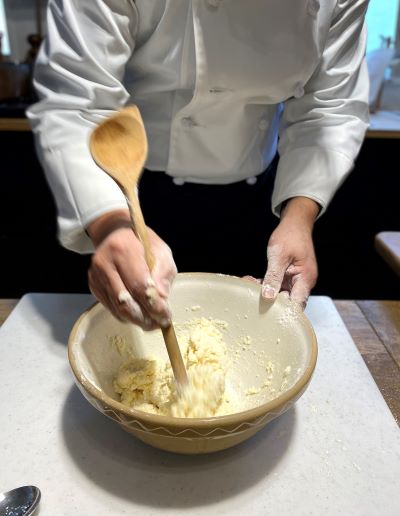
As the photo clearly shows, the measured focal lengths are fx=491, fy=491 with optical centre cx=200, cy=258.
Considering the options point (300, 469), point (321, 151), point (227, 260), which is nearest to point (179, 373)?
point (300, 469)

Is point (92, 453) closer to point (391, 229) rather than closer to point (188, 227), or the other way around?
point (188, 227)

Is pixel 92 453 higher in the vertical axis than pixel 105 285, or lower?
lower

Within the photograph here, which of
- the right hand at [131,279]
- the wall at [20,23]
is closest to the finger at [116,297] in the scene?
the right hand at [131,279]

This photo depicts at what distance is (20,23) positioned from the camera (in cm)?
211

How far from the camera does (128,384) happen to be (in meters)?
0.65

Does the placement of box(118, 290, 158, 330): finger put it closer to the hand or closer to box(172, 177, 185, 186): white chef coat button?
the hand

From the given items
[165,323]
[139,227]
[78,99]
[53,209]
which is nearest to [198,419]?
[165,323]

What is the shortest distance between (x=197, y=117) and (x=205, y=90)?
77 millimetres

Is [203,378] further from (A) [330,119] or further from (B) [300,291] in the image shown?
(A) [330,119]

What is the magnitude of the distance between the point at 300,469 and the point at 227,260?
26.3 inches

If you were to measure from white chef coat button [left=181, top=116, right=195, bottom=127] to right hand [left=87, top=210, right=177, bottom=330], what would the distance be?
340 millimetres

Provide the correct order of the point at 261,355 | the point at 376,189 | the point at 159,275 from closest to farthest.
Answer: the point at 159,275
the point at 261,355
the point at 376,189

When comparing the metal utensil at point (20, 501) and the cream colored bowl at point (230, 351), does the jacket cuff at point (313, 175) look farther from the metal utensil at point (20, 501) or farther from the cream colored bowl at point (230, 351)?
the metal utensil at point (20, 501)

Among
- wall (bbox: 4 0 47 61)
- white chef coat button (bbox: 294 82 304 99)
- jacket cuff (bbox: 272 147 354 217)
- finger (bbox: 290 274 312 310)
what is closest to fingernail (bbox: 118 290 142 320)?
finger (bbox: 290 274 312 310)
